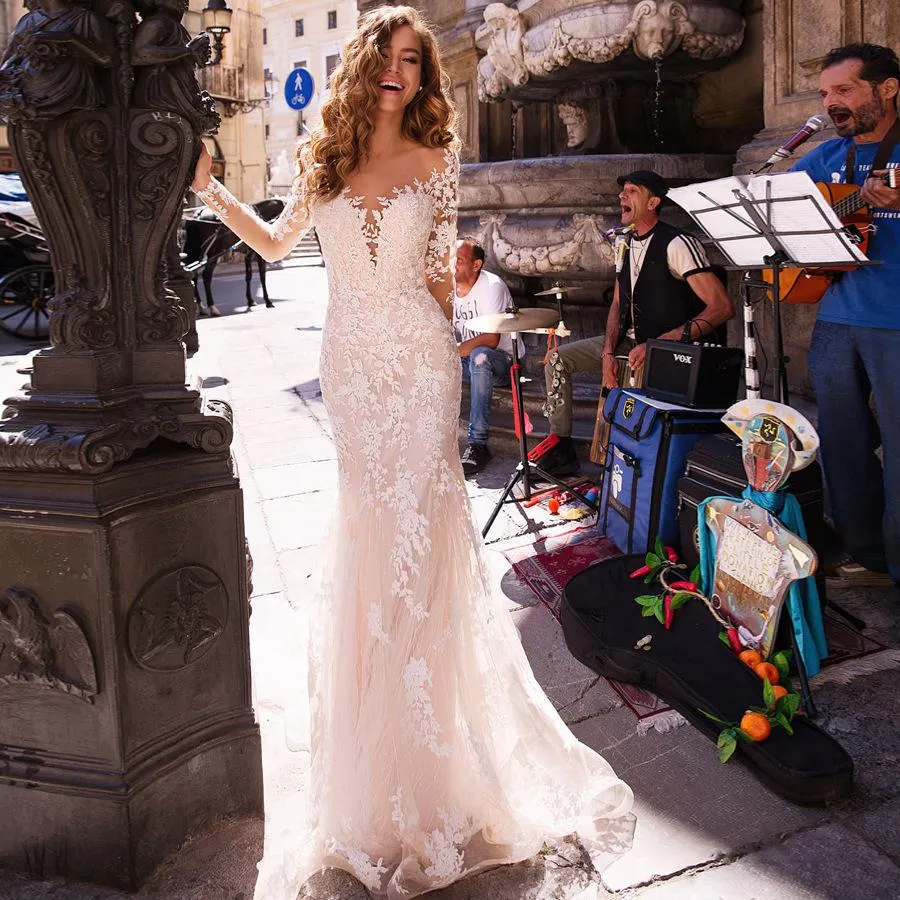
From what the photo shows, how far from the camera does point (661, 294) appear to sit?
4703 mm

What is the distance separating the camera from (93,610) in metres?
2.17

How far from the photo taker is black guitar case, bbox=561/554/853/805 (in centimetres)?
255

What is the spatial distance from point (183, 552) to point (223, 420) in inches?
12.9

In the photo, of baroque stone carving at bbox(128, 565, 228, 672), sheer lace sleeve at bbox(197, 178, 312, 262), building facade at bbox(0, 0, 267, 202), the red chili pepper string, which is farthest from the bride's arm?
building facade at bbox(0, 0, 267, 202)

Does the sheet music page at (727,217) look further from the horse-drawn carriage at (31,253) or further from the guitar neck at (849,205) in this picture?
the horse-drawn carriage at (31,253)

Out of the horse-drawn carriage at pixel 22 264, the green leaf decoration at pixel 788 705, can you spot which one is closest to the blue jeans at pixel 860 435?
the green leaf decoration at pixel 788 705

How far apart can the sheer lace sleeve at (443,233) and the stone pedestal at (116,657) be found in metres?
0.70

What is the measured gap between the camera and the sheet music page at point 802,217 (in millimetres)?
3188

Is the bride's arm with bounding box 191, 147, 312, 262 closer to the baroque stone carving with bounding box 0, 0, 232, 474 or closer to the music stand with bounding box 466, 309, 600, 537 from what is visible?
the baroque stone carving with bounding box 0, 0, 232, 474

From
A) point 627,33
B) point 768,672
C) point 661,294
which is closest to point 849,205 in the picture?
point 661,294

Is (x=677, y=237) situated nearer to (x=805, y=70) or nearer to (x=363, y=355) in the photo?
(x=805, y=70)

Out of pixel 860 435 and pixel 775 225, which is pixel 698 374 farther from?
pixel 775 225

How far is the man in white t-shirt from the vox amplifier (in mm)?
1721

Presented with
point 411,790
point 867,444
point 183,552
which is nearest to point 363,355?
point 183,552
